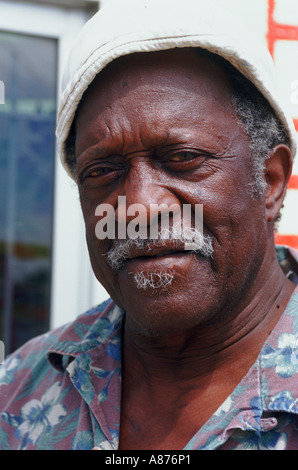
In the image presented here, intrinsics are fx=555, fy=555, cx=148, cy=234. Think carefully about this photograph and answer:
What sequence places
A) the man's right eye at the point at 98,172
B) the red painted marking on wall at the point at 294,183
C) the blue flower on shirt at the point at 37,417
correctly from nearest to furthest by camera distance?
the man's right eye at the point at 98,172 < the blue flower on shirt at the point at 37,417 < the red painted marking on wall at the point at 294,183

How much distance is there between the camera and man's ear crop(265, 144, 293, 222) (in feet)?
5.24

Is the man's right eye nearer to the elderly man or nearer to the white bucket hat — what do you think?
the elderly man

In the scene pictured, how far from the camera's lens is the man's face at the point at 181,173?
4.66 ft

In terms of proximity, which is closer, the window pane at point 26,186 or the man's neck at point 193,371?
the man's neck at point 193,371

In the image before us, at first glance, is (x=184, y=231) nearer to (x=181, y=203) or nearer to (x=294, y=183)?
(x=181, y=203)

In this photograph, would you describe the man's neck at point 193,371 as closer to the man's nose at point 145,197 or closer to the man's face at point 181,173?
the man's face at point 181,173

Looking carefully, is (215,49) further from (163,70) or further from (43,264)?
(43,264)

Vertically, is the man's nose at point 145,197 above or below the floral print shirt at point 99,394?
above

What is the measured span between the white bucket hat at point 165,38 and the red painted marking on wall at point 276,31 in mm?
777

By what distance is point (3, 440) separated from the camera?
69.3 inches

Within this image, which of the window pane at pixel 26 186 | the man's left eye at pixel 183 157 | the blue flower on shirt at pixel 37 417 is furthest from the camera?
the window pane at pixel 26 186

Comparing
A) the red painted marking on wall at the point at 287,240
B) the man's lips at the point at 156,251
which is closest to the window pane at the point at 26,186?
the red painted marking on wall at the point at 287,240

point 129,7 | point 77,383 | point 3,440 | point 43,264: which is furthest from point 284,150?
point 43,264

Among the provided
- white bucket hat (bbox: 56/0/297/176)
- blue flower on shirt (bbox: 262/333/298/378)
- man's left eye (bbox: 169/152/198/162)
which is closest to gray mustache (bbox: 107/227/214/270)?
man's left eye (bbox: 169/152/198/162)
